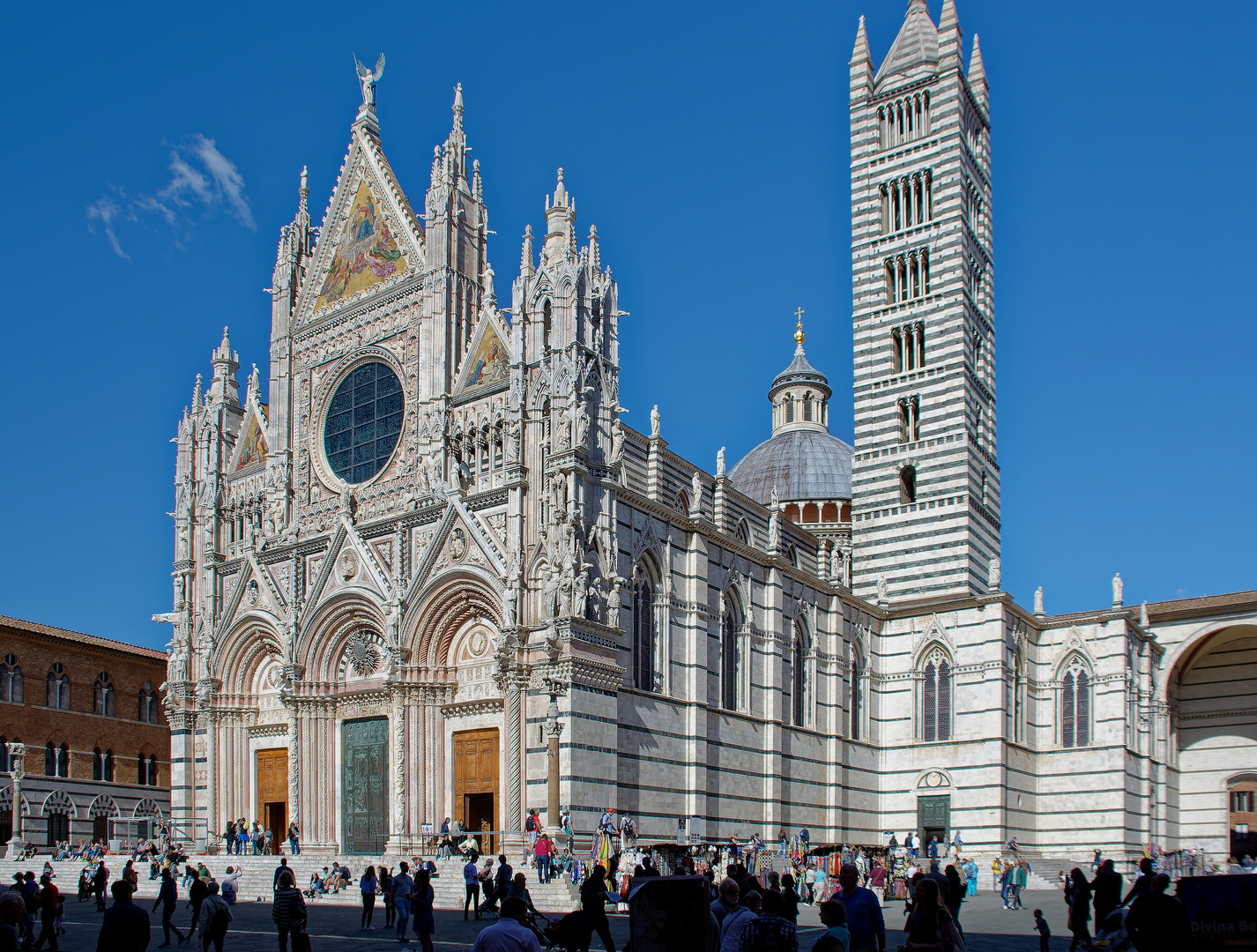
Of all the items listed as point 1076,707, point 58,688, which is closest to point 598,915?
point 1076,707

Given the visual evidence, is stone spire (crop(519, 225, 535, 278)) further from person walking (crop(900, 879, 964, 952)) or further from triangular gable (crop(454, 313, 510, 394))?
person walking (crop(900, 879, 964, 952))

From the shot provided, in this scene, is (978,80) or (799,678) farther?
(978,80)

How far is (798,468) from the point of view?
55.9 metres

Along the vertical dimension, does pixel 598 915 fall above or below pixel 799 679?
below

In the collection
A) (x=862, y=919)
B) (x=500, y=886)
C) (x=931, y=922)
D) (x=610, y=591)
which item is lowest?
(x=500, y=886)

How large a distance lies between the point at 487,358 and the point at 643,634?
26.6 feet

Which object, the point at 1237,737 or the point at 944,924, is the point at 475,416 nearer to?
the point at 944,924

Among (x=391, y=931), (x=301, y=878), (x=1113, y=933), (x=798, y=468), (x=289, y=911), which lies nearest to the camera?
(x=1113, y=933)

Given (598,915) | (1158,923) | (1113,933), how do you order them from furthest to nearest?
(598,915) < (1113,933) < (1158,923)

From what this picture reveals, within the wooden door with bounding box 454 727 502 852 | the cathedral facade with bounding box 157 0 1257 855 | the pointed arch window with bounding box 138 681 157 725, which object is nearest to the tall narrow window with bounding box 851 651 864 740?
the cathedral facade with bounding box 157 0 1257 855

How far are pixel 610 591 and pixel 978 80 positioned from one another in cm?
2871

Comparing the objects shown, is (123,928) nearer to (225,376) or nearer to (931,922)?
(931,922)

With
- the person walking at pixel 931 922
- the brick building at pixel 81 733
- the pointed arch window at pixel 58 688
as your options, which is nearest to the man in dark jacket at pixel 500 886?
the person walking at pixel 931 922

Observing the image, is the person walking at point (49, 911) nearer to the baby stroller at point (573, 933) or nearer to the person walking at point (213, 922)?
the person walking at point (213, 922)
